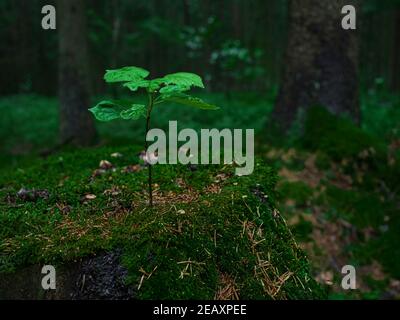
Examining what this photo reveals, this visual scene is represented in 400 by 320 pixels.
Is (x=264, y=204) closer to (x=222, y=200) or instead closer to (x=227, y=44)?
(x=222, y=200)

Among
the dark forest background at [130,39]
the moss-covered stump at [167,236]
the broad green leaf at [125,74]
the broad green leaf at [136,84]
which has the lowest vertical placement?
the moss-covered stump at [167,236]

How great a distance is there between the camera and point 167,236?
242 centimetres

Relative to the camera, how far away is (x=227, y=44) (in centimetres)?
1328

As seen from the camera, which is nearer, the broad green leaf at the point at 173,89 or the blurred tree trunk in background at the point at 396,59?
the broad green leaf at the point at 173,89

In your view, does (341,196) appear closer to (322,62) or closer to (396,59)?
(322,62)

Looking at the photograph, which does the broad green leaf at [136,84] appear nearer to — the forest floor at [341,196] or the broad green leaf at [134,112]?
the broad green leaf at [134,112]

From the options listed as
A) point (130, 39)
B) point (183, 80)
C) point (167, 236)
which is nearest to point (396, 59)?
point (130, 39)

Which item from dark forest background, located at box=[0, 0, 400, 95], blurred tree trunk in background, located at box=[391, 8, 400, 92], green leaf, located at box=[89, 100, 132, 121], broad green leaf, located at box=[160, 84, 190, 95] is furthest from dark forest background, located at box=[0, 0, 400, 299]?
dark forest background, located at box=[0, 0, 400, 95]

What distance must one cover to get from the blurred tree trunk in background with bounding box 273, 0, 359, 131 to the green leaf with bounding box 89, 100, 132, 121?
17.6ft

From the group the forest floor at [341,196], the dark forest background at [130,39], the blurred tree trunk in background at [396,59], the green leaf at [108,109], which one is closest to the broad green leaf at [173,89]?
the green leaf at [108,109]

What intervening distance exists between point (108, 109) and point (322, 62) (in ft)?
18.7

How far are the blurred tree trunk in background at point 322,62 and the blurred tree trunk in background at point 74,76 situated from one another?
491cm

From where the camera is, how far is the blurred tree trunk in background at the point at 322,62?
24.7 ft

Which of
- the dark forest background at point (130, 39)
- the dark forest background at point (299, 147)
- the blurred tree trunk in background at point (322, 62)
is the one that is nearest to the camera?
the dark forest background at point (299, 147)
